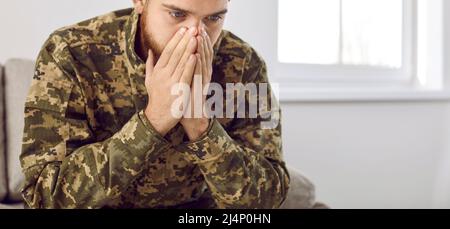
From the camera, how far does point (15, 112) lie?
932 millimetres

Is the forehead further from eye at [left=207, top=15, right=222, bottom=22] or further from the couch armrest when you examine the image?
the couch armrest

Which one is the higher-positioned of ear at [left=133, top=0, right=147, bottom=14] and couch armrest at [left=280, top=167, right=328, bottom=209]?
ear at [left=133, top=0, right=147, bottom=14]

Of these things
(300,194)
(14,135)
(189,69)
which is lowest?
(300,194)

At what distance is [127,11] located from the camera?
2.64 ft

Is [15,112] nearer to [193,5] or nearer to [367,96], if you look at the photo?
[193,5]

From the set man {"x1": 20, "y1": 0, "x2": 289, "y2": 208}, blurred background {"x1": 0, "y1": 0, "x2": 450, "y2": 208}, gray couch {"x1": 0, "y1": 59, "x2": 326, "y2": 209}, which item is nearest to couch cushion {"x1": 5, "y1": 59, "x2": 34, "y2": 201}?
gray couch {"x1": 0, "y1": 59, "x2": 326, "y2": 209}

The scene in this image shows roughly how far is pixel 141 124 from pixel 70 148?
100mm

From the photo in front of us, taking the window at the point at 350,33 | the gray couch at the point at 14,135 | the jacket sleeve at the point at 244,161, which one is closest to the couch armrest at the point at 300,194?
the gray couch at the point at 14,135

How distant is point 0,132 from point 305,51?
56cm

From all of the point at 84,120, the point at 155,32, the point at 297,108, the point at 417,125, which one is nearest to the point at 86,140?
the point at 84,120

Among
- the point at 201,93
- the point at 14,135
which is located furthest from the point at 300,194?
the point at 14,135

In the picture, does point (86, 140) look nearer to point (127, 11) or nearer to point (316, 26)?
point (127, 11)

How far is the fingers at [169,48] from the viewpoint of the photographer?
699mm

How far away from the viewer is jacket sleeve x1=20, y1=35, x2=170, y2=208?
696mm
